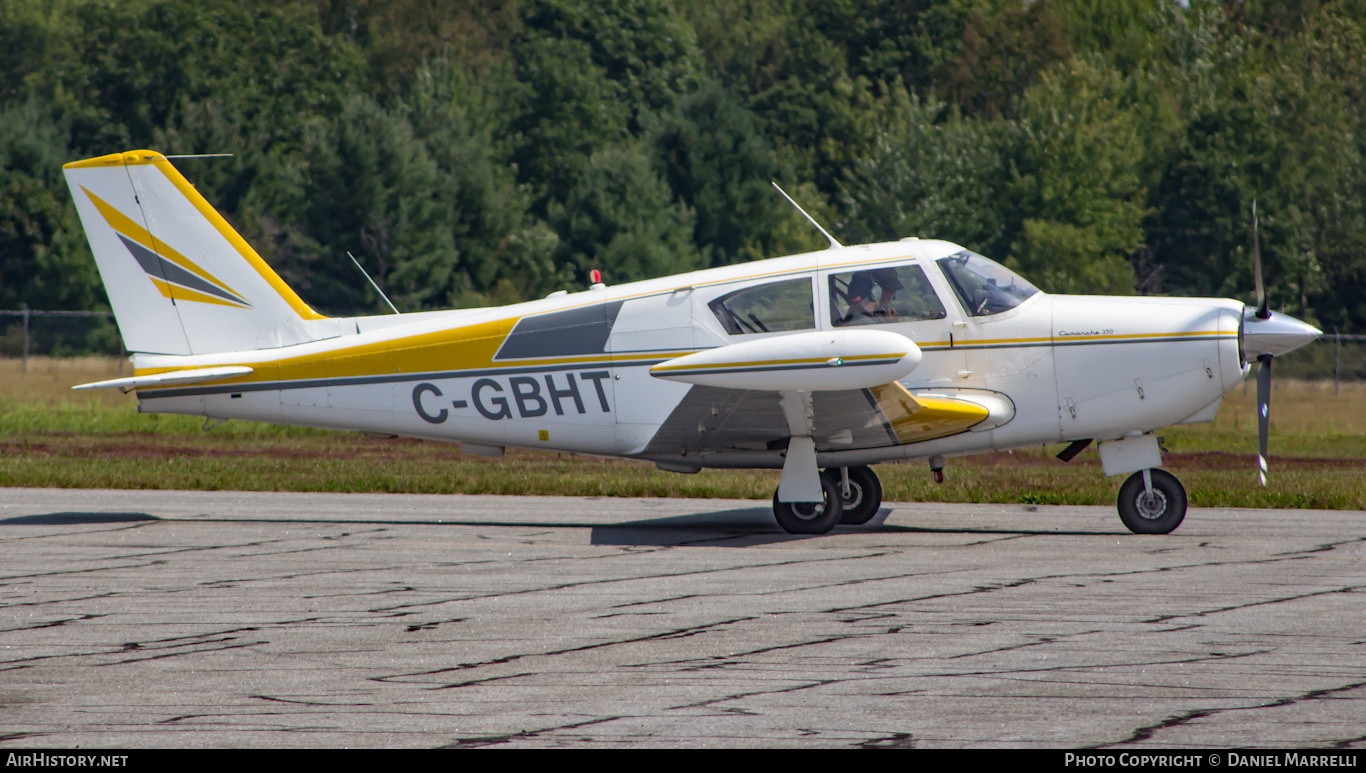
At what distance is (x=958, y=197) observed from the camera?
46.2 m

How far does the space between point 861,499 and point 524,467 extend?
6.82m

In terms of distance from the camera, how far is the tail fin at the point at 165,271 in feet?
41.4

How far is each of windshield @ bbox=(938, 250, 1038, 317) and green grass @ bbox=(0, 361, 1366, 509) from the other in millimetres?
3650

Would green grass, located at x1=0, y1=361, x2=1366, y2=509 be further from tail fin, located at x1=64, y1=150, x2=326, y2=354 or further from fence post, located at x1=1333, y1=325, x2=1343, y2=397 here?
tail fin, located at x1=64, y1=150, x2=326, y2=354

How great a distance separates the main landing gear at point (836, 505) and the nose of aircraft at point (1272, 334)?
11.1 ft

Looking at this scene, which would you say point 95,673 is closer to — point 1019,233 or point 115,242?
point 115,242

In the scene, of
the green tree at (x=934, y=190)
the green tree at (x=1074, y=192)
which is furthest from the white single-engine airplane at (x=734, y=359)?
the green tree at (x=934, y=190)

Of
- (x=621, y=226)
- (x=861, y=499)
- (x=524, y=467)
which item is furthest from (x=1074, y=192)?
(x=861, y=499)

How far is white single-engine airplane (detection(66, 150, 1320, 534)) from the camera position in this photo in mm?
11203

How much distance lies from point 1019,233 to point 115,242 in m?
36.2

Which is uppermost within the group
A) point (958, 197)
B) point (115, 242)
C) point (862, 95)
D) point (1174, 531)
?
point (862, 95)

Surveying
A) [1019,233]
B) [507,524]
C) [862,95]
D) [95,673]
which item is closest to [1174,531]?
[507,524]

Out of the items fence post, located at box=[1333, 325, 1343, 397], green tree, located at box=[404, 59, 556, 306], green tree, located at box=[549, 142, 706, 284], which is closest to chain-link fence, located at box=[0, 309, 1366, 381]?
fence post, located at box=[1333, 325, 1343, 397]

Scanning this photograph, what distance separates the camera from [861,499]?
12719 millimetres
